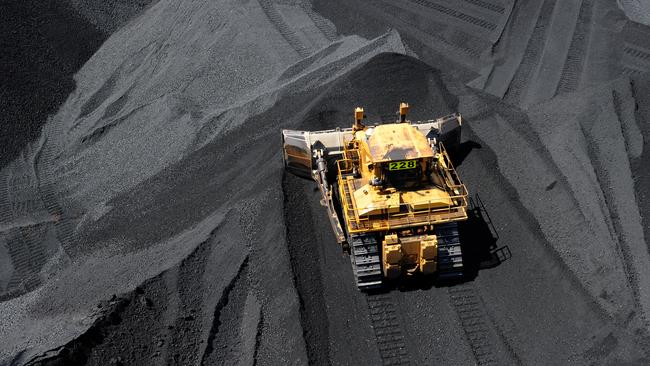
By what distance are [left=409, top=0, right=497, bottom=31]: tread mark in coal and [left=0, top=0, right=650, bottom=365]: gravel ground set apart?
98 millimetres

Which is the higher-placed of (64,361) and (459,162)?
(64,361)

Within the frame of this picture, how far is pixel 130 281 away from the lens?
12898mm

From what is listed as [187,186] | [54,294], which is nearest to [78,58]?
[187,186]

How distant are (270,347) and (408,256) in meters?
2.97

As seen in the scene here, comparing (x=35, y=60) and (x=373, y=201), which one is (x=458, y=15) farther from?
(x=35, y=60)

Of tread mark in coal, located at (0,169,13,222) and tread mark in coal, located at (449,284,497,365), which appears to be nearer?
tread mark in coal, located at (449,284,497,365)

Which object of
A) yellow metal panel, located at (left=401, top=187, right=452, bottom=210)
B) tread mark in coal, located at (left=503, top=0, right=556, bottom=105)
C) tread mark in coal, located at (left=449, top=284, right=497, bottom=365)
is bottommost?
tread mark in coal, located at (left=503, top=0, right=556, bottom=105)

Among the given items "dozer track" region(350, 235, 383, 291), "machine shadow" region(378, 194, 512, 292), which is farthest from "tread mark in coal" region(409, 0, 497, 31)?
"dozer track" region(350, 235, 383, 291)

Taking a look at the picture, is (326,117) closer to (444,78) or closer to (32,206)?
(444,78)

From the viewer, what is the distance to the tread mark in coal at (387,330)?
1149 centimetres

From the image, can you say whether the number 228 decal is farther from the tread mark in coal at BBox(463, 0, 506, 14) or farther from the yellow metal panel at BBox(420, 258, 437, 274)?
the tread mark in coal at BBox(463, 0, 506, 14)

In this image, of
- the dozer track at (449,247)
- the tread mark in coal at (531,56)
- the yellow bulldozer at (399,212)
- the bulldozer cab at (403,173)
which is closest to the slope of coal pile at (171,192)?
the yellow bulldozer at (399,212)

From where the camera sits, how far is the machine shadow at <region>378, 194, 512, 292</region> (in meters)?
12.6

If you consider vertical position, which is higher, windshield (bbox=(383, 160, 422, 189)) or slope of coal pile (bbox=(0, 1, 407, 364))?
windshield (bbox=(383, 160, 422, 189))
